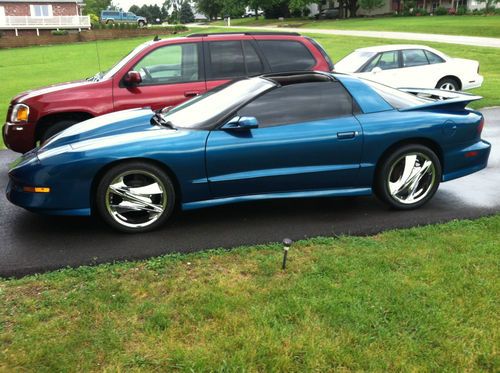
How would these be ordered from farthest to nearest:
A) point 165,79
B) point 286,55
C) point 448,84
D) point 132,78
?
point 448,84, point 286,55, point 165,79, point 132,78

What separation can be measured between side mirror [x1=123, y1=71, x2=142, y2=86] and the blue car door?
2472mm

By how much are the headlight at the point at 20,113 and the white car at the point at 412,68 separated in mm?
7581

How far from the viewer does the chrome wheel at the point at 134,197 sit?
447cm

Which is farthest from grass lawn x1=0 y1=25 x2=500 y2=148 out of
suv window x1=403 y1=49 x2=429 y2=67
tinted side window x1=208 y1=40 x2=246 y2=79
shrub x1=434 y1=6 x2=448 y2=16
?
shrub x1=434 y1=6 x2=448 y2=16

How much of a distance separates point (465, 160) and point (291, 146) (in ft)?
6.31

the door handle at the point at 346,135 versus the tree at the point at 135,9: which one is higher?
the tree at the point at 135,9

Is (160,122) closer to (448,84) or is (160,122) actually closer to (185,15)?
(448,84)

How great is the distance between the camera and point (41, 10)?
60.6 meters

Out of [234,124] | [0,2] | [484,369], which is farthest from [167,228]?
[0,2]

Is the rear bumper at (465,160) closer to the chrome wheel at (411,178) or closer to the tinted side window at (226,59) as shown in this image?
the chrome wheel at (411,178)

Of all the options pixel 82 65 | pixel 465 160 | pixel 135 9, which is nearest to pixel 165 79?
pixel 465 160

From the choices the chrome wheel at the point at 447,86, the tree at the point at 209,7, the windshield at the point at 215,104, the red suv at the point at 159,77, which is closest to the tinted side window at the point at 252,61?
the red suv at the point at 159,77

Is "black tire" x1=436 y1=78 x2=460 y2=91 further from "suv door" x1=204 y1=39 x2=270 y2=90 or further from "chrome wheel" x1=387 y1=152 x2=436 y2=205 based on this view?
"chrome wheel" x1=387 y1=152 x2=436 y2=205

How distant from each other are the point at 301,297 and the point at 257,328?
457mm
